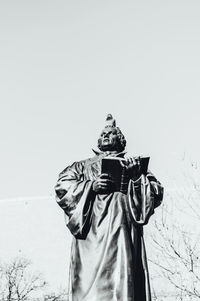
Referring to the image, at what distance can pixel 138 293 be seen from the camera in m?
5.68

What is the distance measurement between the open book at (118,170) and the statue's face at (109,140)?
0.50 meters

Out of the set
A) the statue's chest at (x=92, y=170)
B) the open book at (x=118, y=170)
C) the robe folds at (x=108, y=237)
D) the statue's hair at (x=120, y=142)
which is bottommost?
the robe folds at (x=108, y=237)

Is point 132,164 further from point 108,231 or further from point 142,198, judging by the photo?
point 108,231

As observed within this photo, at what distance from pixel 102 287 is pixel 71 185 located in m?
1.02

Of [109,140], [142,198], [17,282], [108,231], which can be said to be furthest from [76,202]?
[17,282]

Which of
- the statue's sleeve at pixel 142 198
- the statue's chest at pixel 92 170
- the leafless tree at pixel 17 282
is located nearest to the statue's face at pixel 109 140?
the statue's chest at pixel 92 170

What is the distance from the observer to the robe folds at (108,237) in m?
5.59

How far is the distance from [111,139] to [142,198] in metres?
0.83

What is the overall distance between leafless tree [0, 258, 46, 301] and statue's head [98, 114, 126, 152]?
68.6 feet

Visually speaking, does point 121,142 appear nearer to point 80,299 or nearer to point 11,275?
point 80,299

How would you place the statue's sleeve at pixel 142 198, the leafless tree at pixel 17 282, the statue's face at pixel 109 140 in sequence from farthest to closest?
the leafless tree at pixel 17 282 → the statue's face at pixel 109 140 → the statue's sleeve at pixel 142 198

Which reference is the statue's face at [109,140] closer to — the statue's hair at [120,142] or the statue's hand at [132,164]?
the statue's hair at [120,142]

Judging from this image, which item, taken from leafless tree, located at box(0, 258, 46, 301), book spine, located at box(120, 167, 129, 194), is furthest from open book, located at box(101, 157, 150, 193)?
leafless tree, located at box(0, 258, 46, 301)

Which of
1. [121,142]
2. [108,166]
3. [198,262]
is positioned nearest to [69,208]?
[108,166]
